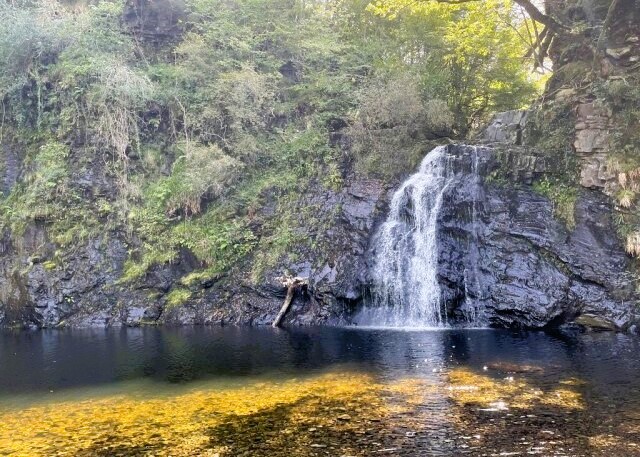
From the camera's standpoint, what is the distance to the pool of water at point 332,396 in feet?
21.9

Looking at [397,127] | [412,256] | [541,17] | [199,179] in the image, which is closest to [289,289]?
[412,256]

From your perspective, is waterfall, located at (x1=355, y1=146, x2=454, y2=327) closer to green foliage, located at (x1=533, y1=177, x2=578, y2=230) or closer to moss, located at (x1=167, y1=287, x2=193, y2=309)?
green foliage, located at (x1=533, y1=177, x2=578, y2=230)

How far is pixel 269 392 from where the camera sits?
361 inches

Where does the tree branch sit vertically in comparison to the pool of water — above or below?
above

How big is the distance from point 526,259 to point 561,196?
2.26 metres

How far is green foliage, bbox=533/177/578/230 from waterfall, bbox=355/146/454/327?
2.82 meters

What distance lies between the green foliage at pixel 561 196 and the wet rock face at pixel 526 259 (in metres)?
0.16

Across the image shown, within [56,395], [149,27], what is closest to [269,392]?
[56,395]

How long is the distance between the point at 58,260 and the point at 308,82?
12.2 meters

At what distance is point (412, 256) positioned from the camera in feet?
54.5

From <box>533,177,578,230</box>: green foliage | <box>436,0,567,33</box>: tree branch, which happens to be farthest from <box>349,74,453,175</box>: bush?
<box>533,177,578,230</box>: green foliage

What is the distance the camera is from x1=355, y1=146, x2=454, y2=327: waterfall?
1598 cm

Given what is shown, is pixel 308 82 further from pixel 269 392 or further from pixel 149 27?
pixel 269 392

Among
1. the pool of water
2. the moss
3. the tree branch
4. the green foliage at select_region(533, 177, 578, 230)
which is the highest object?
the tree branch
